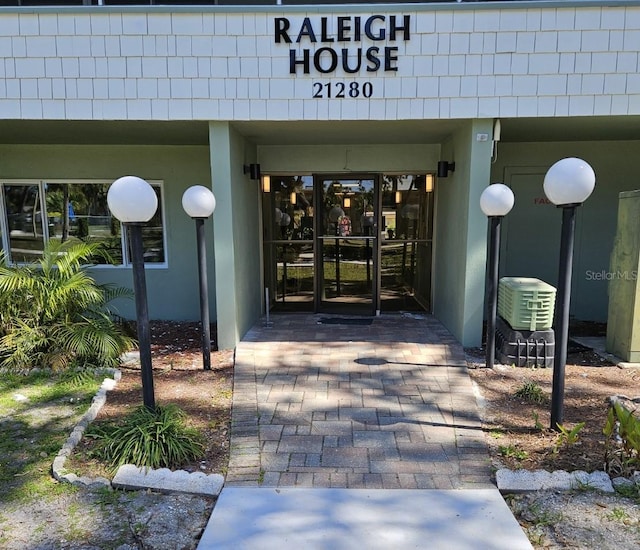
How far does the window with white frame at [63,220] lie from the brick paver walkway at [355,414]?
8.27 ft

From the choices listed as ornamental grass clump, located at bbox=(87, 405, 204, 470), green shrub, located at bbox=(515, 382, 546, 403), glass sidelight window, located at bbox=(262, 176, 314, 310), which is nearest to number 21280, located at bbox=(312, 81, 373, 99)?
glass sidelight window, located at bbox=(262, 176, 314, 310)

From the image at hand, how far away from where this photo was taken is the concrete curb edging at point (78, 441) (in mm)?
2799

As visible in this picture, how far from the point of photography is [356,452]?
3.15 metres

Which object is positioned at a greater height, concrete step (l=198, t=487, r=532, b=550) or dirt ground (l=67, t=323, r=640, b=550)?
dirt ground (l=67, t=323, r=640, b=550)

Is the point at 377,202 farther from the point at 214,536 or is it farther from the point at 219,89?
the point at 214,536

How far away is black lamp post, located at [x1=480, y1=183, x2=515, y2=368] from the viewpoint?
167 inches

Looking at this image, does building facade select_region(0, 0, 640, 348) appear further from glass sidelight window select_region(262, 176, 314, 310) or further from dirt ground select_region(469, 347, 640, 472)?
dirt ground select_region(469, 347, 640, 472)

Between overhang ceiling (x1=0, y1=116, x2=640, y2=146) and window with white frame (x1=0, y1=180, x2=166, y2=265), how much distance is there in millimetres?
663

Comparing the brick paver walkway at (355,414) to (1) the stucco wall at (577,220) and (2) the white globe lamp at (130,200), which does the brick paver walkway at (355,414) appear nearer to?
(2) the white globe lamp at (130,200)

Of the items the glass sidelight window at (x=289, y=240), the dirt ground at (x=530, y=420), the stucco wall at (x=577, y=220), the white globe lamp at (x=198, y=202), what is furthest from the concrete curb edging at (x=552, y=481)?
the glass sidelight window at (x=289, y=240)

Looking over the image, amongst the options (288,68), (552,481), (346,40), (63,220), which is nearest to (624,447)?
(552,481)

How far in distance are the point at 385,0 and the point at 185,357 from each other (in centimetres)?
463

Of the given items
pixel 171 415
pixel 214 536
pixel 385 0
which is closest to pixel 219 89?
pixel 385 0

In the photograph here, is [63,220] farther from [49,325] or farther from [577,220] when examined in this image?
[577,220]
